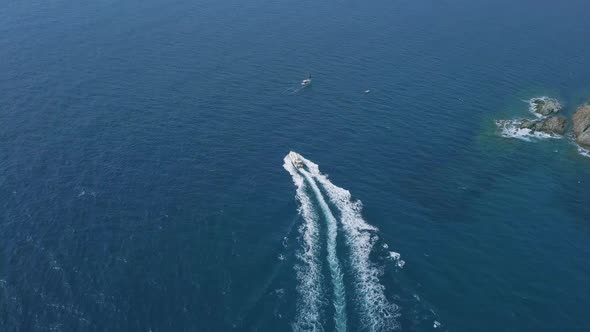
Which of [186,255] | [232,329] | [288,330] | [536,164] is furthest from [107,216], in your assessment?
[536,164]

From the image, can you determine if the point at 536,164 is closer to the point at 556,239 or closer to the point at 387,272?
the point at 556,239

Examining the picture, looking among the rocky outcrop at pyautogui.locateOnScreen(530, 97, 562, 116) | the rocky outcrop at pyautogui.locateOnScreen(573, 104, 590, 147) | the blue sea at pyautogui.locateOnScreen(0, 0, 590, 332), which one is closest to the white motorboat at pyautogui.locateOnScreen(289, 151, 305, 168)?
the blue sea at pyautogui.locateOnScreen(0, 0, 590, 332)

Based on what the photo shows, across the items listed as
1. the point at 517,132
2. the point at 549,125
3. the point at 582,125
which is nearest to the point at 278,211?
the point at 517,132

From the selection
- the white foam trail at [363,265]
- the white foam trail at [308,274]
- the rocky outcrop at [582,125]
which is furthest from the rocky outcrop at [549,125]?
the white foam trail at [308,274]

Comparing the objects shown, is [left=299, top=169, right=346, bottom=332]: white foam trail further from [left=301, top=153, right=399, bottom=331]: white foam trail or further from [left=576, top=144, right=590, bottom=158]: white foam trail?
[left=576, top=144, right=590, bottom=158]: white foam trail

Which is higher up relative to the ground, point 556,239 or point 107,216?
point 107,216

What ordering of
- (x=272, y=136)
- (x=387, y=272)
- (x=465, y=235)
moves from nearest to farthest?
(x=387, y=272), (x=465, y=235), (x=272, y=136)

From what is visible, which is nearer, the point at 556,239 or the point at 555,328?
the point at 555,328

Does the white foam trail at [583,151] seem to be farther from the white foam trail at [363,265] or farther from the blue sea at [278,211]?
the white foam trail at [363,265]
